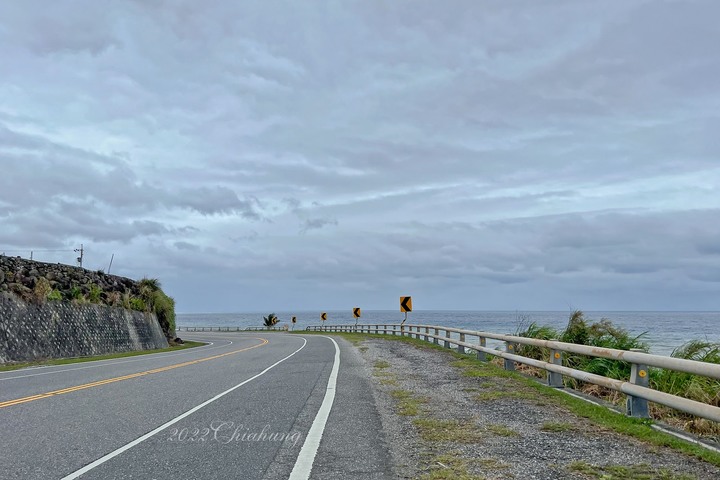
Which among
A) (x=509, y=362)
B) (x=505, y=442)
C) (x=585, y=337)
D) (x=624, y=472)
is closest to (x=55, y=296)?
(x=509, y=362)

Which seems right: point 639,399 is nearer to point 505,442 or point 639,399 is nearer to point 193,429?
point 505,442

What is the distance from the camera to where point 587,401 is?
9.74 m

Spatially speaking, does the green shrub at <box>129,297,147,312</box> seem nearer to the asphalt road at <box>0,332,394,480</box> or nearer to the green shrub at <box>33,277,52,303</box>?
the green shrub at <box>33,277,52,303</box>

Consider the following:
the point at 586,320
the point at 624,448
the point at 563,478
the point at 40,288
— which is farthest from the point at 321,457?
the point at 40,288

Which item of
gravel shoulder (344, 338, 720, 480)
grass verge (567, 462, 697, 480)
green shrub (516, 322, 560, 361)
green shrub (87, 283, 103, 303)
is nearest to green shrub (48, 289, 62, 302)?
green shrub (87, 283, 103, 303)

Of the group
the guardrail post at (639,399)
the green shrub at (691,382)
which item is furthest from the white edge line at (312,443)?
the green shrub at (691,382)

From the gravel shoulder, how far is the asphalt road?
41 cm

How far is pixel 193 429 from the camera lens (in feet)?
27.4

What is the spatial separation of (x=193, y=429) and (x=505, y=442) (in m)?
4.28

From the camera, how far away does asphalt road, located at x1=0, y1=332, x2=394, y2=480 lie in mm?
6250

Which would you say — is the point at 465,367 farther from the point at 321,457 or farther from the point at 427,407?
the point at 321,457

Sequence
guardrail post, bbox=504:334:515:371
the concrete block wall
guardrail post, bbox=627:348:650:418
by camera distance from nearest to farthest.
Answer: guardrail post, bbox=627:348:650:418 → guardrail post, bbox=504:334:515:371 → the concrete block wall

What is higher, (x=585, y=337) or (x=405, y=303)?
(x=405, y=303)

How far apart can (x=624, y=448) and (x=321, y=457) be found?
11.1 ft
